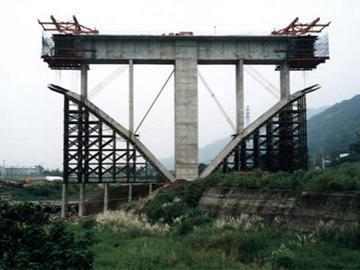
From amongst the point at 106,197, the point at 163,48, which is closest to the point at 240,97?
the point at 163,48

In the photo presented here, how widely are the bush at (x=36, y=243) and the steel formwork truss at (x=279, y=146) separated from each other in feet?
89.5

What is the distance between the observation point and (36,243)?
970 centimetres

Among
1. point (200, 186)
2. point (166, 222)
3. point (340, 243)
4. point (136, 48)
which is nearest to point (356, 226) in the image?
point (340, 243)

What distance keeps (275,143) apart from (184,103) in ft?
22.8

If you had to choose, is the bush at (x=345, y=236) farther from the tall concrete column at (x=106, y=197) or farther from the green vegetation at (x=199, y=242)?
the tall concrete column at (x=106, y=197)

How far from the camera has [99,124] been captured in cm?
3600

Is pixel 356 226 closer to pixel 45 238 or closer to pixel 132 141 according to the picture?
pixel 45 238

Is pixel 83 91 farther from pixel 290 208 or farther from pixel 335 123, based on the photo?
pixel 335 123

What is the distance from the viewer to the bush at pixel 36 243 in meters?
8.82

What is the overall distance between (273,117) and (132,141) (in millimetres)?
9738

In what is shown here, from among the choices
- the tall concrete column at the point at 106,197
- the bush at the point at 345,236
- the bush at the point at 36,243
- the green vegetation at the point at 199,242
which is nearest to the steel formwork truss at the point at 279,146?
the tall concrete column at the point at 106,197

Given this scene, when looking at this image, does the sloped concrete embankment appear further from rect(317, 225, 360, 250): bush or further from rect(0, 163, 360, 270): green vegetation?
rect(317, 225, 360, 250): bush

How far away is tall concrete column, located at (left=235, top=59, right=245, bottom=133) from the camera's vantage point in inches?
1447

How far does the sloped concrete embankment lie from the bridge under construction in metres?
12.2
